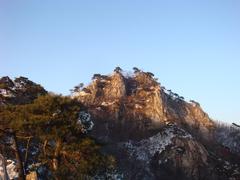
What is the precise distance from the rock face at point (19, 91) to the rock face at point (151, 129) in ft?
54.2

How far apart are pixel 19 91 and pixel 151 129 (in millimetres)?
26174

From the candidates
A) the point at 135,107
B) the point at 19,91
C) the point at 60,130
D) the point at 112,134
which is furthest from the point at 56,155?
the point at 135,107

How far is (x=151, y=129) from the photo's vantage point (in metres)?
65.0

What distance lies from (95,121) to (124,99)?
6.95 metres

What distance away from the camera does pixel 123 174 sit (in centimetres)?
5503

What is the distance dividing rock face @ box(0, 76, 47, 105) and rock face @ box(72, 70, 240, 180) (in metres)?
16.5

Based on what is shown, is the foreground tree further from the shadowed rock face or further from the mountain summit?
the shadowed rock face

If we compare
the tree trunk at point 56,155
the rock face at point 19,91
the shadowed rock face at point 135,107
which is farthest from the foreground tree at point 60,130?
the shadowed rock face at point 135,107

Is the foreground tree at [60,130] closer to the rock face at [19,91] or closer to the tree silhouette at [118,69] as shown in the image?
the rock face at [19,91]

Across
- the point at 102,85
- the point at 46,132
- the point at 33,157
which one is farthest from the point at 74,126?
the point at 102,85

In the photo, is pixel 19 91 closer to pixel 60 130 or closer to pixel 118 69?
pixel 60 130

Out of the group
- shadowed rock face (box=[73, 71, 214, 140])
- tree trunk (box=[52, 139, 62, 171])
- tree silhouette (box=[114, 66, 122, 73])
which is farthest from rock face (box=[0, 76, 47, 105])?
tree silhouette (box=[114, 66, 122, 73])

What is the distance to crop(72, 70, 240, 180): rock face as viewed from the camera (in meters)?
57.6

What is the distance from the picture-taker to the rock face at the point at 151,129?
57.6 meters
